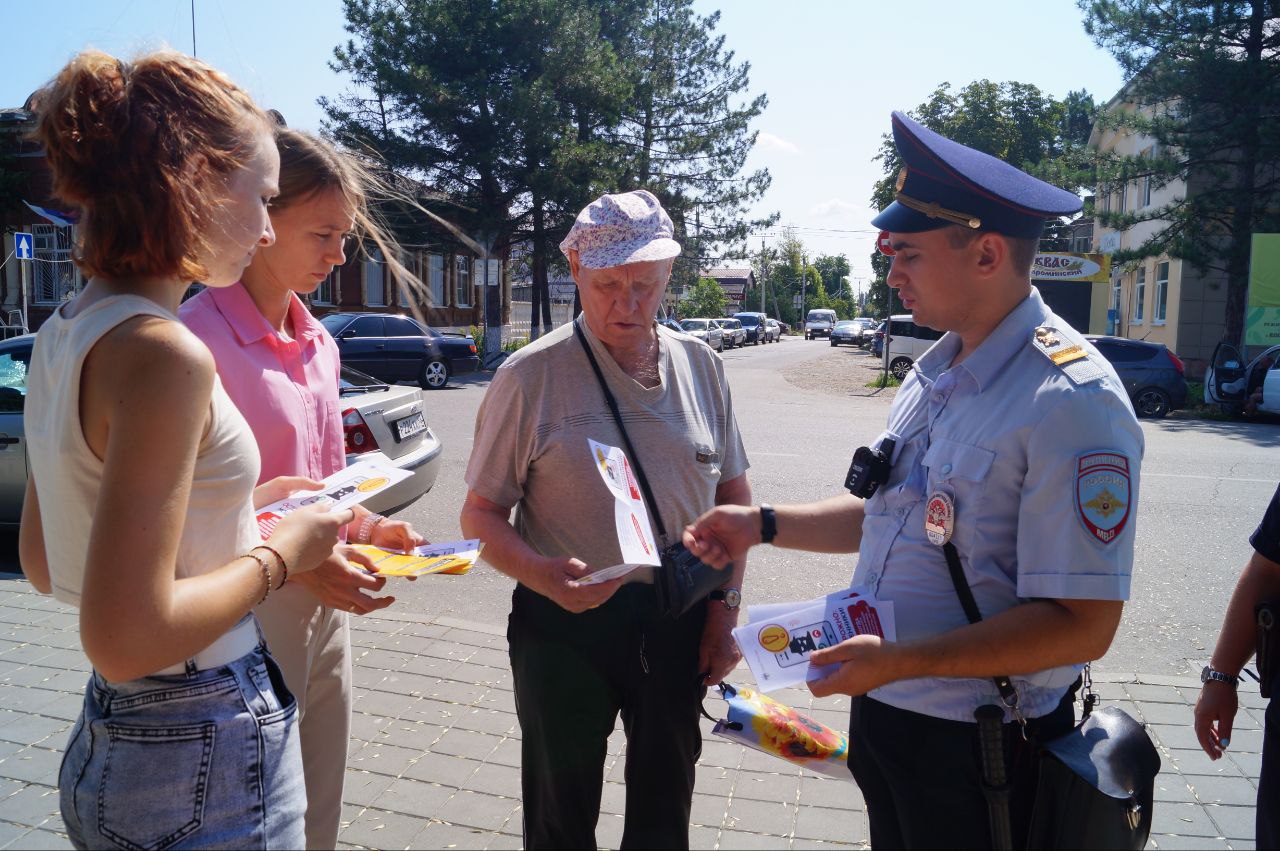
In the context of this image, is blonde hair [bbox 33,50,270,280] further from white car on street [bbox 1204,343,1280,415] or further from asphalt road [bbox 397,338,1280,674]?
white car on street [bbox 1204,343,1280,415]

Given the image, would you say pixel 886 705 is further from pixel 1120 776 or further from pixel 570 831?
pixel 570 831

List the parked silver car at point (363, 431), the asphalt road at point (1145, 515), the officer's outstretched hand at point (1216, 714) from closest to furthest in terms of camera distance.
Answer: the officer's outstretched hand at point (1216, 714)
the asphalt road at point (1145, 515)
the parked silver car at point (363, 431)

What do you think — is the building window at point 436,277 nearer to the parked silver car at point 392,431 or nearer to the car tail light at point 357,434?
the parked silver car at point 392,431

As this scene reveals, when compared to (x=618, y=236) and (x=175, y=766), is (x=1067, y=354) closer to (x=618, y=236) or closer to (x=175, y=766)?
(x=618, y=236)

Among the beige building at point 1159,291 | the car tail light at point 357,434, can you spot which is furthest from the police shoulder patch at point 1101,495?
the beige building at point 1159,291

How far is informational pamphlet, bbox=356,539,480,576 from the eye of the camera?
195 cm

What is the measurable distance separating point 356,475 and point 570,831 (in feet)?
3.58

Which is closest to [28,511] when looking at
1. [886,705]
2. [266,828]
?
[266,828]

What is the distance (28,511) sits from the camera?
1733 mm

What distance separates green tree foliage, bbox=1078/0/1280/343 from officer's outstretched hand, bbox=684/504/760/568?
21.0 meters

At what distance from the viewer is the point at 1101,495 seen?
5.64ft

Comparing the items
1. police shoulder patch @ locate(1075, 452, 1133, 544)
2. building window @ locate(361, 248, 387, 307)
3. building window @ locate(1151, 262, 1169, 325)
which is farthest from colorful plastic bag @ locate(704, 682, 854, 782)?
building window @ locate(361, 248, 387, 307)

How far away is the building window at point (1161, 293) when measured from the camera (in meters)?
29.1

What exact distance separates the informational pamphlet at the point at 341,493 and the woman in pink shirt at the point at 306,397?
4.6 inches
